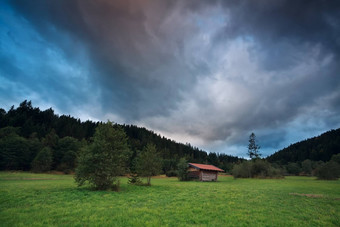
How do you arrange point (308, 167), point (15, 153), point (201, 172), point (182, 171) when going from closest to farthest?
point (182, 171) → point (201, 172) → point (15, 153) → point (308, 167)

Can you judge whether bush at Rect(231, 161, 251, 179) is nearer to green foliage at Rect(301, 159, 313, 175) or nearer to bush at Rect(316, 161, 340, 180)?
bush at Rect(316, 161, 340, 180)

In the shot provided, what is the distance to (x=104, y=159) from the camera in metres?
22.1

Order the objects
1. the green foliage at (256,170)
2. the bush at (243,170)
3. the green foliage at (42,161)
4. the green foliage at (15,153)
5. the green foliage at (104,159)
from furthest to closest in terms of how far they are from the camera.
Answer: the bush at (243,170) → the green foliage at (256,170) → the green foliage at (42,161) → the green foliage at (15,153) → the green foliage at (104,159)

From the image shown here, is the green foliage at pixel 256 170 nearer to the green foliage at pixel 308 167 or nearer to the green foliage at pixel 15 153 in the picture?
the green foliage at pixel 308 167

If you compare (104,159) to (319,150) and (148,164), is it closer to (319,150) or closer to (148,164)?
(148,164)

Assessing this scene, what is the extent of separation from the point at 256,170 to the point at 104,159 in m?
62.5

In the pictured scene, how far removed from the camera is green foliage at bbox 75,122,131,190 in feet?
70.8

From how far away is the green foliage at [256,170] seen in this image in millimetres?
63875

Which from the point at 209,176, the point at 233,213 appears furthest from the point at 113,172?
the point at 209,176

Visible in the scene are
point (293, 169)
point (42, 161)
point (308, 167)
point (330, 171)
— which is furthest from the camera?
point (293, 169)

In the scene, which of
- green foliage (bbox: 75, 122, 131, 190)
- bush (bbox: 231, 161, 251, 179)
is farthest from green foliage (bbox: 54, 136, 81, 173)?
bush (bbox: 231, 161, 251, 179)

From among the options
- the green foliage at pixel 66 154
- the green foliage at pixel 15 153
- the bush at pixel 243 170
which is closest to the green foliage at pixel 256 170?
the bush at pixel 243 170

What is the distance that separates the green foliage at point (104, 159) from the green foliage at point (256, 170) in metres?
56.3

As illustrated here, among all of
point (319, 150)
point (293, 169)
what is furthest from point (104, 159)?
point (319, 150)
